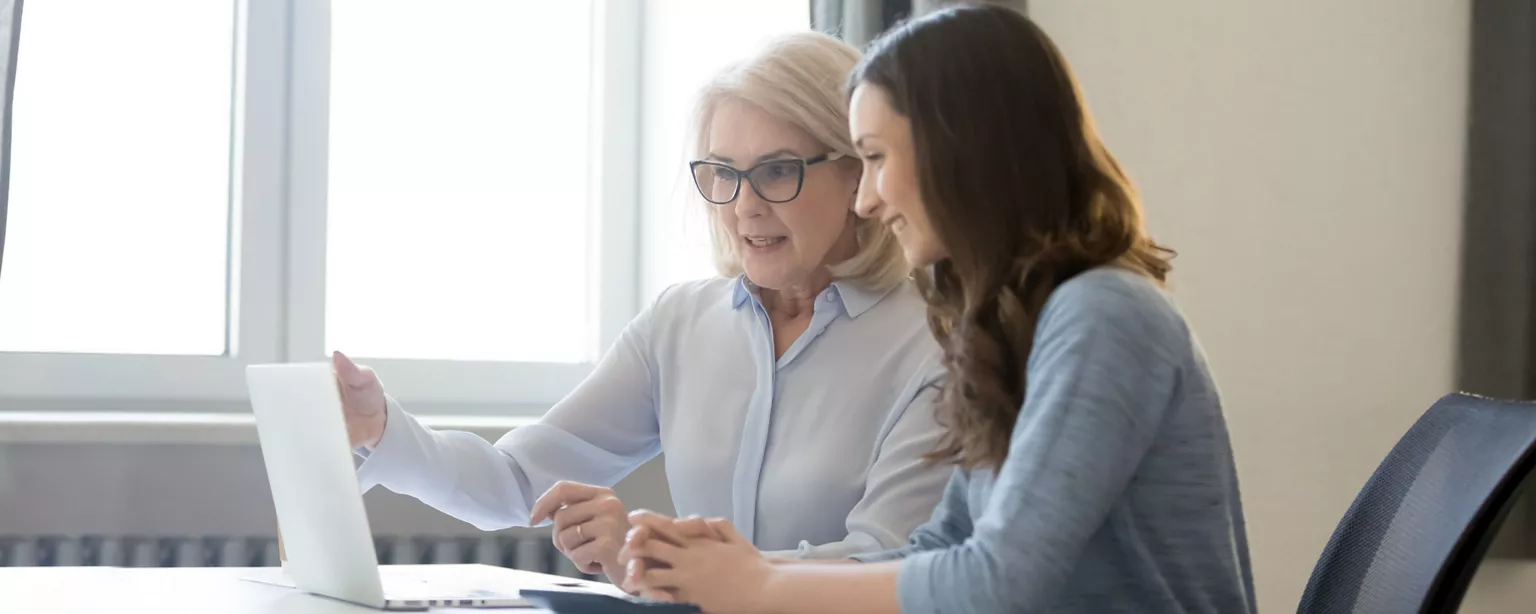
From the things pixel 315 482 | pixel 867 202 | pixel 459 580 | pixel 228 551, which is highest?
pixel 867 202

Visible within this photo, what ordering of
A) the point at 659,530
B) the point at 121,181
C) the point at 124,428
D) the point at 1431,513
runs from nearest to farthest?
the point at 1431,513 < the point at 659,530 < the point at 124,428 < the point at 121,181

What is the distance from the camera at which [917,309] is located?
5.55 ft

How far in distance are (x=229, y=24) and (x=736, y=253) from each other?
1.14 m

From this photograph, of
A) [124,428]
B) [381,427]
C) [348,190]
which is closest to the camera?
[381,427]

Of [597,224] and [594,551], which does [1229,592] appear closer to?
[594,551]

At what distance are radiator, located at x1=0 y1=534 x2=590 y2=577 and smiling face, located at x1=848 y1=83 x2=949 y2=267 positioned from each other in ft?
4.20

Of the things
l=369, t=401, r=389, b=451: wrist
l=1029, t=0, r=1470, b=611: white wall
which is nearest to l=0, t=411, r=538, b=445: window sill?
l=369, t=401, r=389, b=451: wrist

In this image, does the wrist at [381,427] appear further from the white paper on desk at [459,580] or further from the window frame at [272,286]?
the window frame at [272,286]

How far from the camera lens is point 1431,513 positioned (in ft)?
3.34

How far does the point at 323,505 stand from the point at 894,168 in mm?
529

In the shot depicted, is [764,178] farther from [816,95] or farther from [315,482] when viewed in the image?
[315,482]

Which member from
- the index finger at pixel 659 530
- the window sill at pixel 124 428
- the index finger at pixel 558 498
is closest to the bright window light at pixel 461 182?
the window sill at pixel 124 428

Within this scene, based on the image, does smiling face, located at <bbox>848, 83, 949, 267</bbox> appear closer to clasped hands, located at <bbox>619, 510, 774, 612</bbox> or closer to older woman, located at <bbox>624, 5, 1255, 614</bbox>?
older woman, located at <bbox>624, 5, 1255, 614</bbox>

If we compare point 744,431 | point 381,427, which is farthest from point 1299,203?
point 381,427
